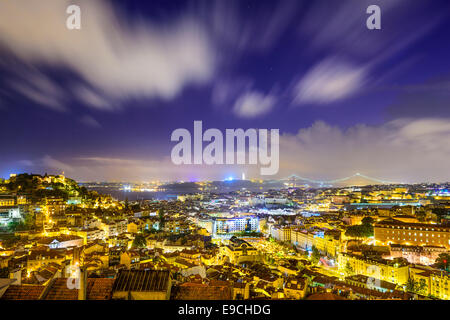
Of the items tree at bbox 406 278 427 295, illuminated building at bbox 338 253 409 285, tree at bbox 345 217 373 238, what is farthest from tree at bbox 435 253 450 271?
tree at bbox 345 217 373 238

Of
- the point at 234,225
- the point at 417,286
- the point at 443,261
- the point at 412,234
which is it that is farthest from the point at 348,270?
the point at 234,225

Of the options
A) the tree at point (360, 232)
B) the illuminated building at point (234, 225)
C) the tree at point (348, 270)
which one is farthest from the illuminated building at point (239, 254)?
the illuminated building at point (234, 225)

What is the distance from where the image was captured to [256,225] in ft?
77.2

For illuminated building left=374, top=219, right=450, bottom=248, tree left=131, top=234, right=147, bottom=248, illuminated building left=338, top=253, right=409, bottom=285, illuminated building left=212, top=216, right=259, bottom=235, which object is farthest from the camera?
illuminated building left=212, top=216, right=259, bottom=235

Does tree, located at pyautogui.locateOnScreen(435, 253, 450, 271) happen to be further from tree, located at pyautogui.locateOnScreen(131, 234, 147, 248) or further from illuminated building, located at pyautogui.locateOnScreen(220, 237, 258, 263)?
tree, located at pyautogui.locateOnScreen(131, 234, 147, 248)

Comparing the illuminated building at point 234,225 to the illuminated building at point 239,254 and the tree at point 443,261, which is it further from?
the tree at point 443,261

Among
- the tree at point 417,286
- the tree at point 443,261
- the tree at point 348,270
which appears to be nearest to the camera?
the tree at point 417,286

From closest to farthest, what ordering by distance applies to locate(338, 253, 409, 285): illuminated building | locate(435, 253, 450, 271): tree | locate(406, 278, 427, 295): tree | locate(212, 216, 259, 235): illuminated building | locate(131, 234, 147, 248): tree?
locate(406, 278, 427, 295): tree
locate(338, 253, 409, 285): illuminated building
locate(435, 253, 450, 271): tree
locate(131, 234, 147, 248): tree
locate(212, 216, 259, 235): illuminated building

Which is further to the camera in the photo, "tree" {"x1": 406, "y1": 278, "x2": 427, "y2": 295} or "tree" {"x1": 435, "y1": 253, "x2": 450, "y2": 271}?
"tree" {"x1": 435, "y1": 253, "x2": 450, "y2": 271}

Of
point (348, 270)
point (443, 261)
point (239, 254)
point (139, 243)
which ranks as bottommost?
point (348, 270)

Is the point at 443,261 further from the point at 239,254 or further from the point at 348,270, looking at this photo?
the point at 239,254

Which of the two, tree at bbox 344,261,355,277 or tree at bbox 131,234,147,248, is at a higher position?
tree at bbox 131,234,147,248

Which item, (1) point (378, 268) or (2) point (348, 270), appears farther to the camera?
(2) point (348, 270)
